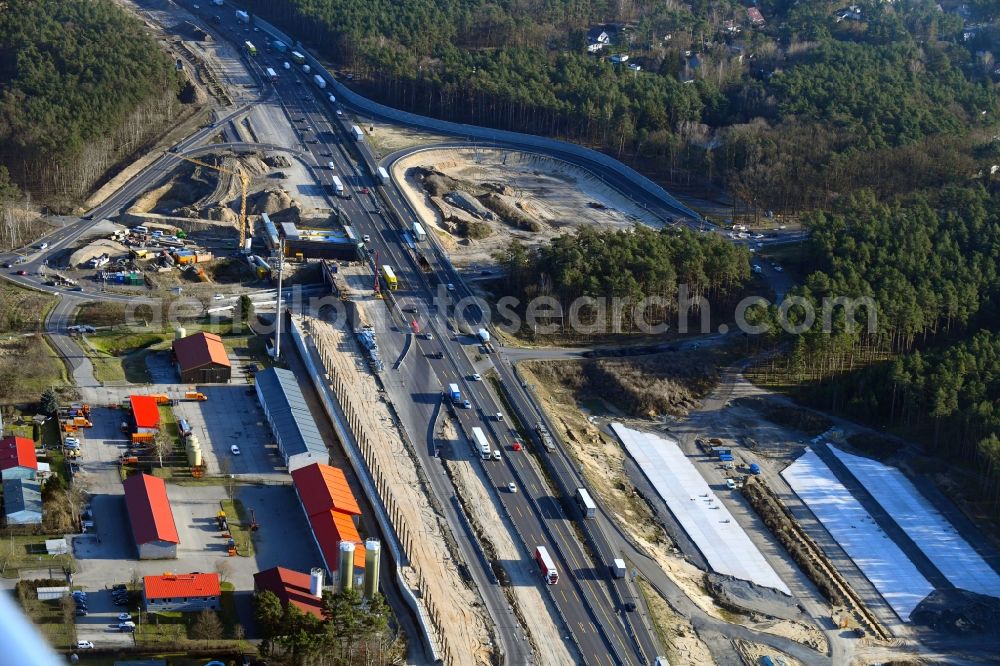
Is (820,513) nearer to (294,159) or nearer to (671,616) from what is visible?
(671,616)

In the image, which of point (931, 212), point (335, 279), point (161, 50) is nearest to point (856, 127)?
point (931, 212)

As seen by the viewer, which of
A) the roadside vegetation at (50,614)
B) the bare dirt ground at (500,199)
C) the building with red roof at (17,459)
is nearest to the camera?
the roadside vegetation at (50,614)

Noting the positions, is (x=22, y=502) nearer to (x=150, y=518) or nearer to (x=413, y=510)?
(x=150, y=518)

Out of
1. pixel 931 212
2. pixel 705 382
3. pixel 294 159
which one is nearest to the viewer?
pixel 705 382

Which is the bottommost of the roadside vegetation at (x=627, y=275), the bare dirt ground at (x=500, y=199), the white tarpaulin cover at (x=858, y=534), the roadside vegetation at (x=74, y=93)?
the white tarpaulin cover at (x=858, y=534)

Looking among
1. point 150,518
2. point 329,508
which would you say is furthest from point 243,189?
point 150,518

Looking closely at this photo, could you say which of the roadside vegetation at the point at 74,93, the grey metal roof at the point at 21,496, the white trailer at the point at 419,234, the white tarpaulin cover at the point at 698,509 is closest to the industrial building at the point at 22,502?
the grey metal roof at the point at 21,496

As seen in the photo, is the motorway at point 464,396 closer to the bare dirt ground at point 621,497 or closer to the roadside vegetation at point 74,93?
the bare dirt ground at point 621,497
